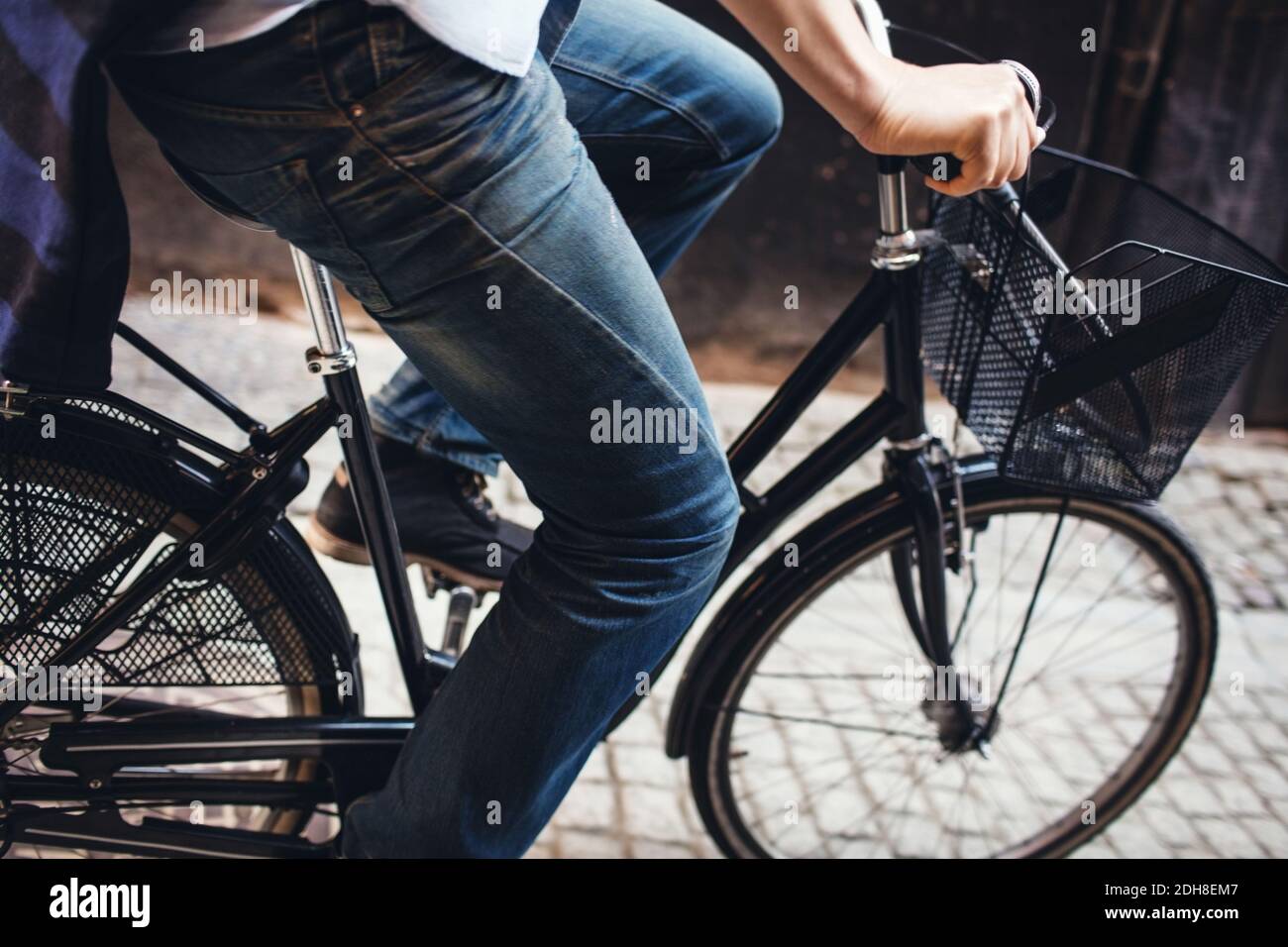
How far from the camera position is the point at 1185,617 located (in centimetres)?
223

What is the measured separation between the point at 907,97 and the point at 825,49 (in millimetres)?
115

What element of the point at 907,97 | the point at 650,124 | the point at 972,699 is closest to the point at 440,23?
the point at 907,97

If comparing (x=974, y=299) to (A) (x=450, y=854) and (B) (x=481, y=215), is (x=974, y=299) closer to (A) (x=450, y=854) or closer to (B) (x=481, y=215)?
(B) (x=481, y=215)

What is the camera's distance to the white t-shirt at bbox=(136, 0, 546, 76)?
1.15m

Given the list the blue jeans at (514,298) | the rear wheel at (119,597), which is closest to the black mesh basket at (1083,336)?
the blue jeans at (514,298)

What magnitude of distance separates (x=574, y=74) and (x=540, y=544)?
2.32 feet

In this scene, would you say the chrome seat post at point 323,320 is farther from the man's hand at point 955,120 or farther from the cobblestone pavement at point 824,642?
the cobblestone pavement at point 824,642

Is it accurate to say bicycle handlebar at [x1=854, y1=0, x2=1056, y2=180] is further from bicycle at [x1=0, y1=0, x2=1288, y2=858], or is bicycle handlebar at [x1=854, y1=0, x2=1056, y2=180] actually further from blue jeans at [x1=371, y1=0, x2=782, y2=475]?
blue jeans at [x1=371, y1=0, x2=782, y2=475]

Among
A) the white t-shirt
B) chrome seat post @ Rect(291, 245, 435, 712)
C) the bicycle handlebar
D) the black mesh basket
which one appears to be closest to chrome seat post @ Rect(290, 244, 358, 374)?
chrome seat post @ Rect(291, 245, 435, 712)

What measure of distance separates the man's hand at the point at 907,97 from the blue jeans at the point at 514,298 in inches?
10.7

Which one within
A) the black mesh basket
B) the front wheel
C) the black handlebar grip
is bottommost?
the front wheel

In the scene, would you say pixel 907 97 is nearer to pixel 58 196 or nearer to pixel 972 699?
pixel 58 196

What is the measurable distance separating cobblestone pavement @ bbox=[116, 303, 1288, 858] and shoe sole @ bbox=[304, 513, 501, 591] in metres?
0.73

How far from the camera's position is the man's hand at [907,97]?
1.29 metres
